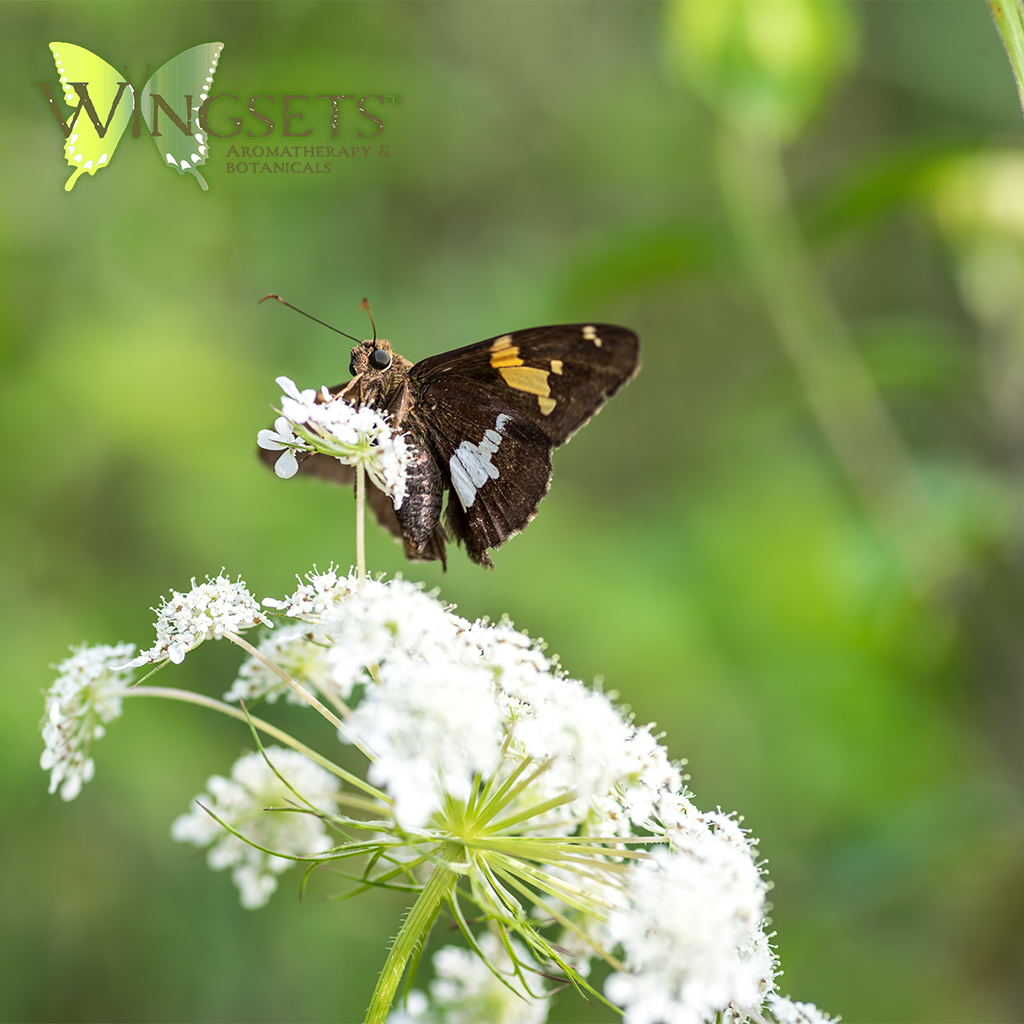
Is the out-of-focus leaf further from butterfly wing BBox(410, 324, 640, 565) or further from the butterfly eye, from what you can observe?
the butterfly eye

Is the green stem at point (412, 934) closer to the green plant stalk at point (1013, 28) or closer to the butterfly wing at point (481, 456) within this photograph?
the butterfly wing at point (481, 456)

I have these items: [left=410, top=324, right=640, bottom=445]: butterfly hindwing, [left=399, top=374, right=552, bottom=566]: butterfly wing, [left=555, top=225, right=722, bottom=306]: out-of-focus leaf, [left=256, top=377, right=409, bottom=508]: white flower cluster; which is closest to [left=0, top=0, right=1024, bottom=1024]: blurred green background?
[left=555, top=225, right=722, bottom=306]: out-of-focus leaf

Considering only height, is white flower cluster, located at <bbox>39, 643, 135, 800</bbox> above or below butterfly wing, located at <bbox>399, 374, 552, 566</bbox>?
below

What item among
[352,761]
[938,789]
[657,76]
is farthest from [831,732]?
[657,76]

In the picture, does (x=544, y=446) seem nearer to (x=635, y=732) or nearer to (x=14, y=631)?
(x=635, y=732)

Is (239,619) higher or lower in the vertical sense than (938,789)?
lower
